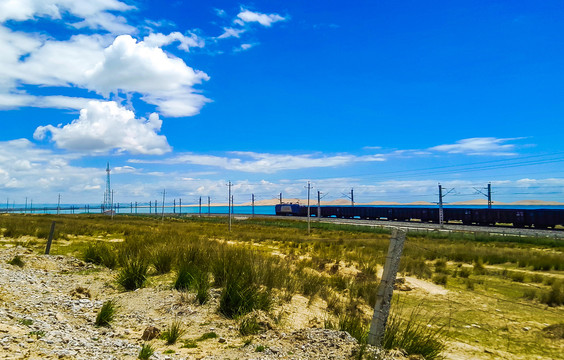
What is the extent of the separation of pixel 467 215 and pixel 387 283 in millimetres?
73105

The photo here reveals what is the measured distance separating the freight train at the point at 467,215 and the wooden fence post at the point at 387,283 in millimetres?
64912

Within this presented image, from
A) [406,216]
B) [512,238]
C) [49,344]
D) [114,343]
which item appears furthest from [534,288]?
[406,216]

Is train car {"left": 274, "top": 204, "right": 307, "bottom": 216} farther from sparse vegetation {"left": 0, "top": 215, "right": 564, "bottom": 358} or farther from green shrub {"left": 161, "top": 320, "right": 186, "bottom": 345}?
Result: green shrub {"left": 161, "top": 320, "right": 186, "bottom": 345}

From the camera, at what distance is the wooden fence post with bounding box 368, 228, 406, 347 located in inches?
225

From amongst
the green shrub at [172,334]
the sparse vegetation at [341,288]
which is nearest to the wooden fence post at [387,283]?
the sparse vegetation at [341,288]

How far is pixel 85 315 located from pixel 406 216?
8100 centimetres

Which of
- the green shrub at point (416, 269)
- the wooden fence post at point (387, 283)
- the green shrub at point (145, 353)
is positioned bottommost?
the green shrub at point (416, 269)

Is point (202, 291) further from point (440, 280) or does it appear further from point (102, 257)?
point (440, 280)

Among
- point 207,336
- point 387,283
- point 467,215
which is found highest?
point 387,283

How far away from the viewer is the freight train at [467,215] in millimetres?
59625

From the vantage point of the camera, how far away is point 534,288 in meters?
15.7

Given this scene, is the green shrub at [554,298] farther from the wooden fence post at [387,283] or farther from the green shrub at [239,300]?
the wooden fence post at [387,283]

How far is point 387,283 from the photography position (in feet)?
18.8

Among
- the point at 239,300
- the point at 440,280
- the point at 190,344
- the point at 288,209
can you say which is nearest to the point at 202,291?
the point at 239,300
